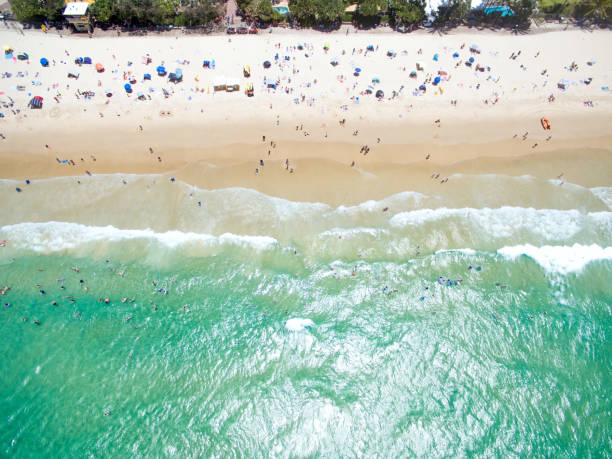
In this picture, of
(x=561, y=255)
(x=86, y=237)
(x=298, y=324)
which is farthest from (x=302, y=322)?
(x=561, y=255)

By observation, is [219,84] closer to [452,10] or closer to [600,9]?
[452,10]

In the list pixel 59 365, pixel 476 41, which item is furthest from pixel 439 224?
pixel 59 365

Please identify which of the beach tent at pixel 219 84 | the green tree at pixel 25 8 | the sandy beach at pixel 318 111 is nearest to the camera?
the sandy beach at pixel 318 111

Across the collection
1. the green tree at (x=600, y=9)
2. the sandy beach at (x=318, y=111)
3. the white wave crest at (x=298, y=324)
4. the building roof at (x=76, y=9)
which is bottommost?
the white wave crest at (x=298, y=324)

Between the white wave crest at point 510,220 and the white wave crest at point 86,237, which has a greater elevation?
the white wave crest at point 510,220

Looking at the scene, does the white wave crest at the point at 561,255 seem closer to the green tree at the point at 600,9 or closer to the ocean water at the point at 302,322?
the ocean water at the point at 302,322

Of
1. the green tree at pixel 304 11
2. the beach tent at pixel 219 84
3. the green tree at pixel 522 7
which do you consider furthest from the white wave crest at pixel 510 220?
the green tree at pixel 304 11

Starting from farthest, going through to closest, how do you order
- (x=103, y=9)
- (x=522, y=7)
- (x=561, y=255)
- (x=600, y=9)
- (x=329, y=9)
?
(x=600, y=9)
(x=522, y=7)
(x=329, y=9)
(x=103, y=9)
(x=561, y=255)
